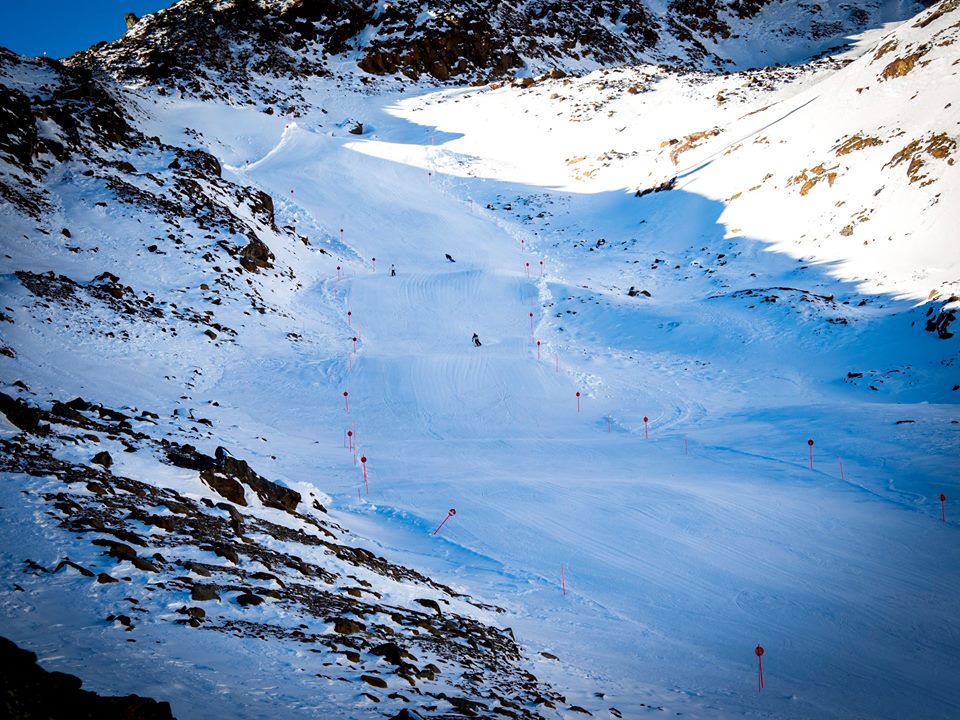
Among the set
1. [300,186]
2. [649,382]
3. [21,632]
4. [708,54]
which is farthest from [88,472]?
[708,54]

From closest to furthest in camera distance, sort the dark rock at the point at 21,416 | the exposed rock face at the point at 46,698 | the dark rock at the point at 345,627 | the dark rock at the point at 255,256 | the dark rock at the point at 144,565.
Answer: the exposed rock face at the point at 46,698, the dark rock at the point at 144,565, the dark rock at the point at 345,627, the dark rock at the point at 21,416, the dark rock at the point at 255,256

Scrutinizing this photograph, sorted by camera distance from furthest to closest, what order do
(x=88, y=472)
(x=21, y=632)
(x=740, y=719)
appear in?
1. (x=88, y=472)
2. (x=740, y=719)
3. (x=21, y=632)

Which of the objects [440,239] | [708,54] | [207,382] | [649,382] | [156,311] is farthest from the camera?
[708,54]

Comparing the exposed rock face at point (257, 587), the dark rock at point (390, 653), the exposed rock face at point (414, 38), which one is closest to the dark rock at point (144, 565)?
the exposed rock face at point (257, 587)

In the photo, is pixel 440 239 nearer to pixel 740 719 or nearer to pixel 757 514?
pixel 757 514

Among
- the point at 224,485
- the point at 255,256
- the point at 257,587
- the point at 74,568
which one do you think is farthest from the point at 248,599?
the point at 255,256

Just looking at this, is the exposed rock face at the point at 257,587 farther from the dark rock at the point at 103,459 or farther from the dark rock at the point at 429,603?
the dark rock at the point at 103,459

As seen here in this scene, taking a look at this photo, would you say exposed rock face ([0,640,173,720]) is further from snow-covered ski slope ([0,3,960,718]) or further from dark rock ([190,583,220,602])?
dark rock ([190,583,220,602])
